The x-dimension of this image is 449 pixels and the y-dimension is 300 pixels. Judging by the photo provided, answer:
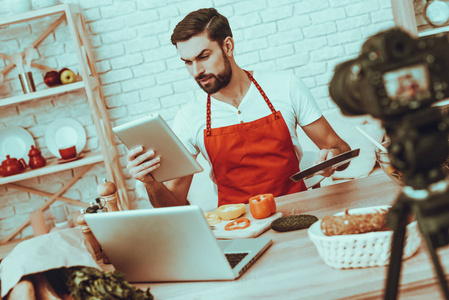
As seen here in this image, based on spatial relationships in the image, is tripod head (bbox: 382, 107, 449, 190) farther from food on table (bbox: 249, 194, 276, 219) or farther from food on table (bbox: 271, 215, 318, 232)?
food on table (bbox: 249, 194, 276, 219)

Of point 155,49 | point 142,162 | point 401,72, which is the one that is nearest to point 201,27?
point 142,162

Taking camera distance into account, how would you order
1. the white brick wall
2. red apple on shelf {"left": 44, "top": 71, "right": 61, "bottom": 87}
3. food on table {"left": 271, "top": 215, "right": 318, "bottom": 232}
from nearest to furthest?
food on table {"left": 271, "top": 215, "right": 318, "bottom": 232}, red apple on shelf {"left": 44, "top": 71, "right": 61, "bottom": 87}, the white brick wall

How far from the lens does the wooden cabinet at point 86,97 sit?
117 inches

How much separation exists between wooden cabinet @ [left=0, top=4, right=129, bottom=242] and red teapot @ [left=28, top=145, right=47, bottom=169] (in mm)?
A: 37

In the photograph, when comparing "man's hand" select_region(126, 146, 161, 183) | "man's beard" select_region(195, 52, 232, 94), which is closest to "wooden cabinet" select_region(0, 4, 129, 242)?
"man's beard" select_region(195, 52, 232, 94)

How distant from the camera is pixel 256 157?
2232mm

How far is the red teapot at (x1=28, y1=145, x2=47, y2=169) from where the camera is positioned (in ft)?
10.2

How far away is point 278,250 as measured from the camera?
1280 millimetres

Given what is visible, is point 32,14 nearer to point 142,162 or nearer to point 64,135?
point 64,135

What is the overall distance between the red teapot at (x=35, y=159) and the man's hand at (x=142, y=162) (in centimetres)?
150

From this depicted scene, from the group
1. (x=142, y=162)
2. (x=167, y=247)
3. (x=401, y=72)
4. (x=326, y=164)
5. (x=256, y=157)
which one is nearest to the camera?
(x=401, y=72)

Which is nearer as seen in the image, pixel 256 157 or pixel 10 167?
pixel 256 157

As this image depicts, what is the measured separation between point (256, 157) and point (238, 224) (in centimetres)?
71

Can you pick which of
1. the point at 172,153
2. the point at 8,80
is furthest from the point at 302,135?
the point at 8,80
